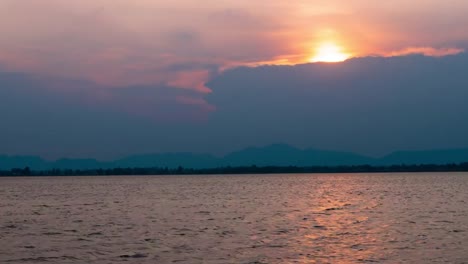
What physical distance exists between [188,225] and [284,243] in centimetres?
1665

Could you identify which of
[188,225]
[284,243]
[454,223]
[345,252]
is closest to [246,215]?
[188,225]

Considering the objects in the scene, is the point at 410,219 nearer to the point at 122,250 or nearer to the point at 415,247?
the point at 415,247

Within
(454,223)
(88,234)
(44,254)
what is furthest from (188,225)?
(454,223)

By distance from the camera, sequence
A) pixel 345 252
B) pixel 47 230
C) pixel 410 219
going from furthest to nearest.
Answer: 1. pixel 410 219
2. pixel 47 230
3. pixel 345 252

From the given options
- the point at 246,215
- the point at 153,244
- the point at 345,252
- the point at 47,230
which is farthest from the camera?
the point at 246,215

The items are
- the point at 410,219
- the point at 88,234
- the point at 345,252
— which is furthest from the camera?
the point at 410,219

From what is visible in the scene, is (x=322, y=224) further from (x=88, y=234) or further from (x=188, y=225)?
(x=88, y=234)

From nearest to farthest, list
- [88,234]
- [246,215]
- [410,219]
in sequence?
[88,234]
[410,219]
[246,215]

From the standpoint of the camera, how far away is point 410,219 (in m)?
69.2

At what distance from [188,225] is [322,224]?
12.4 m

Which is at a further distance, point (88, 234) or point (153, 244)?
point (88, 234)

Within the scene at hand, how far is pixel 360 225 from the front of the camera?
205ft

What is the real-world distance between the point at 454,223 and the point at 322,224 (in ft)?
39.8

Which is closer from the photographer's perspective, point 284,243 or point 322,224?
point 284,243
